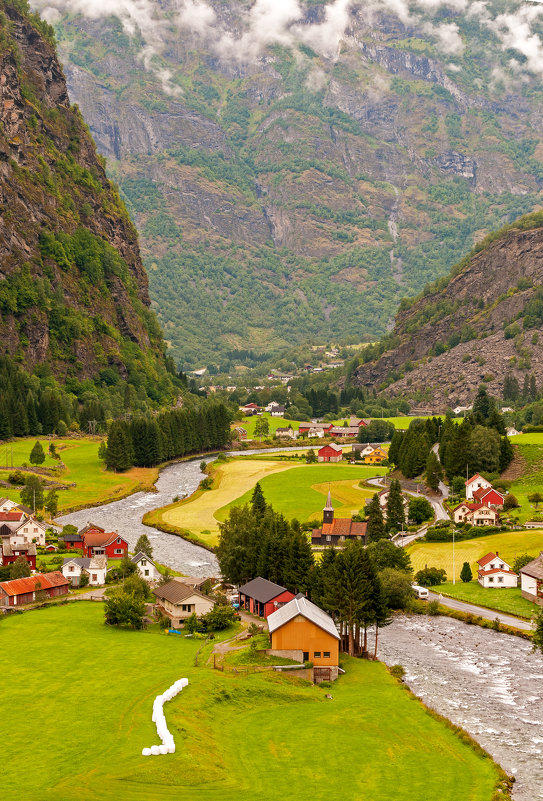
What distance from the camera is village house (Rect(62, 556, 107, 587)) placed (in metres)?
96.1

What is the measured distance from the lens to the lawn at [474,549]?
10744 centimetres

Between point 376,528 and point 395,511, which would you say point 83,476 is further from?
point 376,528

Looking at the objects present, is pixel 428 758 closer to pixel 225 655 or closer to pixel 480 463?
pixel 225 655

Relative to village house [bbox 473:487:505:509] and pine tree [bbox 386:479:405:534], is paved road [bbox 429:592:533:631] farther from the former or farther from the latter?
village house [bbox 473:487:505:509]

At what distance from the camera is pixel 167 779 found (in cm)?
4462

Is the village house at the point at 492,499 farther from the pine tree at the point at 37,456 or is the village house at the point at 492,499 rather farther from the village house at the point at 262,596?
the pine tree at the point at 37,456

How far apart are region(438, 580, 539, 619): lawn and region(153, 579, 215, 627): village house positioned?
26883mm

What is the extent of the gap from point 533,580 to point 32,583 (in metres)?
45.5

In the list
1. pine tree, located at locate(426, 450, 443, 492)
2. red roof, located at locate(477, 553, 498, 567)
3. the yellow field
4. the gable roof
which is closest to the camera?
the gable roof

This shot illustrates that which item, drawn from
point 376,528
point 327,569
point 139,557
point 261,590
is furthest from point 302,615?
point 376,528

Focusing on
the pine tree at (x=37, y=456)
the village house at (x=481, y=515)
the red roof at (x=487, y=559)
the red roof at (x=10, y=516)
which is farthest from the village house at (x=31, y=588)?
the pine tree at (x=37, y=456)

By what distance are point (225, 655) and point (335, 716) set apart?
12437 mm

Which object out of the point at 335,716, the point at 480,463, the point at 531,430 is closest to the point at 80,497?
the point at 480,463

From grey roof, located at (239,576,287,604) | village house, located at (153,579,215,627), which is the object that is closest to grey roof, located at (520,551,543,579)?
grey roof, located at (239,576,287,604)
